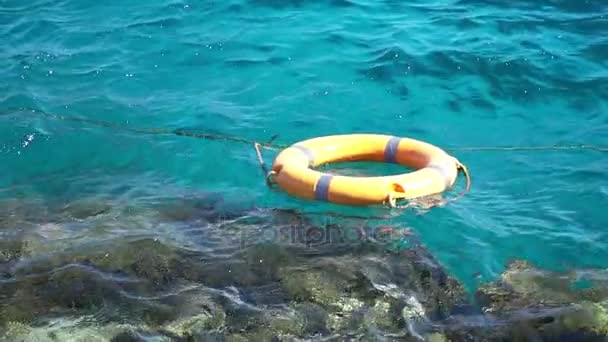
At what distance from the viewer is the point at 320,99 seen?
27.1 ft

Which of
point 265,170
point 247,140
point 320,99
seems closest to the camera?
point 265,170

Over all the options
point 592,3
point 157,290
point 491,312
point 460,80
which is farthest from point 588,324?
point 592,3

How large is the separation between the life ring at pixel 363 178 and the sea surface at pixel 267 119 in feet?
0.67

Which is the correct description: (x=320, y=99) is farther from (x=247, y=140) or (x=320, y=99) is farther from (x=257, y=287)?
(x=257, y=287)

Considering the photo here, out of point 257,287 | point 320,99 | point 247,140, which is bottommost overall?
point 257,287

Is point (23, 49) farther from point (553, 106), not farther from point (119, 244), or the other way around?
point (553, 106)

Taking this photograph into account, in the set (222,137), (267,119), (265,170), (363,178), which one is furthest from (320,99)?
(363,178)

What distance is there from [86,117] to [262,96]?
1.90 metres

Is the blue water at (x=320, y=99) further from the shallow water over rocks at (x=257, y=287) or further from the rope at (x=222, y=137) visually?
the shallow water over rocks at (x=257, y=287)

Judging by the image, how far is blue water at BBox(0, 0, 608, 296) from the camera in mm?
6285

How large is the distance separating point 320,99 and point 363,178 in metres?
2.33

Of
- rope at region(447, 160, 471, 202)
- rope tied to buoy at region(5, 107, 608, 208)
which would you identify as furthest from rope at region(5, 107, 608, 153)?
rope at region(447, 160, 471, 202)

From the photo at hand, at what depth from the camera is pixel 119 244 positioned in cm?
575

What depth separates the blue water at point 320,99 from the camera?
20.6 feet
